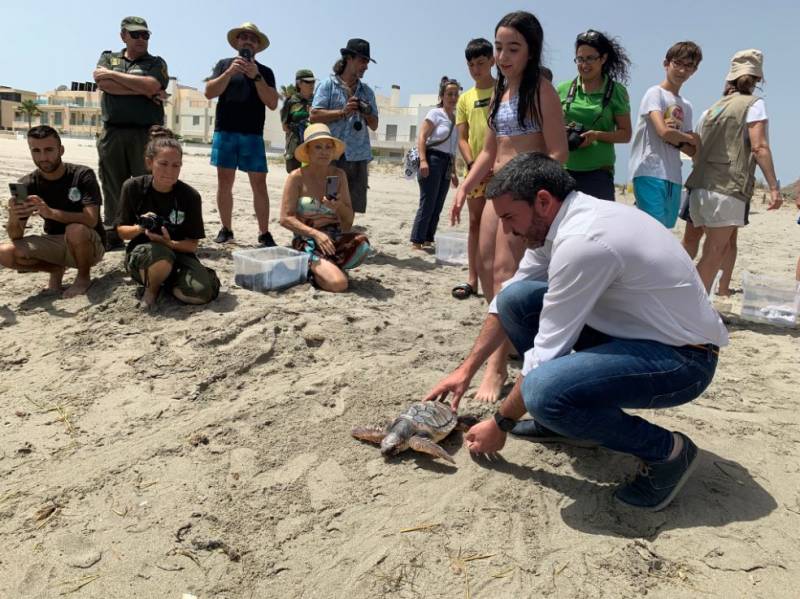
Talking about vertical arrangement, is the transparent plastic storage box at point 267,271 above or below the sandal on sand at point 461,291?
above

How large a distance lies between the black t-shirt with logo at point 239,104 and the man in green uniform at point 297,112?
1161 mm

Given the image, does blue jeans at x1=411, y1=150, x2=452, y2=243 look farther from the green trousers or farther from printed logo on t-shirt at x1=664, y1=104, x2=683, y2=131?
the green trousers

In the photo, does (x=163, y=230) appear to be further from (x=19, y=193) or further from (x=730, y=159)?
(x=730, y=159)

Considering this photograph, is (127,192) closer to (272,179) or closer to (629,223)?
(629,223)

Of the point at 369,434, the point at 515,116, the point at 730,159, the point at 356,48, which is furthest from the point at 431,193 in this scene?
the point at 369,434

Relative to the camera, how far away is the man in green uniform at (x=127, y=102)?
4.72 meters

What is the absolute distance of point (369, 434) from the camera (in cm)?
252

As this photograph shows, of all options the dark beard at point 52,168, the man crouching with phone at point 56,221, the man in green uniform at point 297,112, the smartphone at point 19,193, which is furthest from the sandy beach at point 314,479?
the man in green uniform at point 297,112

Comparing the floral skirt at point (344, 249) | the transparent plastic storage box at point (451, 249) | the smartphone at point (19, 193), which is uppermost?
the smartphone at point (19, 193)

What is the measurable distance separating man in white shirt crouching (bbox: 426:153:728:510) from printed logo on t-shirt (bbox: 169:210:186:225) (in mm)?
2518

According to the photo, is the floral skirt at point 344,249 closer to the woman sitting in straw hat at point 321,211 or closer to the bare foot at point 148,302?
the woman sitting in straw hat at point 321,211

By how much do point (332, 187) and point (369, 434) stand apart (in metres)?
2.39

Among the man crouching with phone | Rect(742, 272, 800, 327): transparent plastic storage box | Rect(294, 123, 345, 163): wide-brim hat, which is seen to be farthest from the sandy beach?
Rect(294, 123, 345, 163): wide-brim hat

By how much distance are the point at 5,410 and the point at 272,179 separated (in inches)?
426
